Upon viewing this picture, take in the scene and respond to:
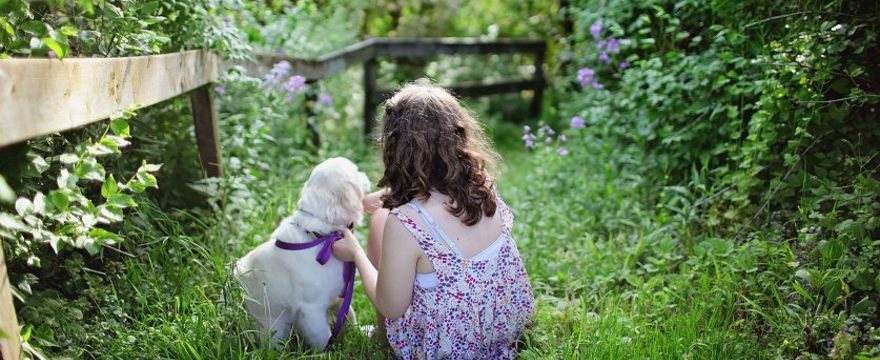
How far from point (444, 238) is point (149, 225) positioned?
1.21 meters

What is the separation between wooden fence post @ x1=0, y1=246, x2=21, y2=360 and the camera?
1615 millimetres

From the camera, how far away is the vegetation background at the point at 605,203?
225cm

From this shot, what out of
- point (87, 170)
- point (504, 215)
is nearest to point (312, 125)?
point (504, 215)

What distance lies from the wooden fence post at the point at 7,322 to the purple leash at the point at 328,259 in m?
1.07

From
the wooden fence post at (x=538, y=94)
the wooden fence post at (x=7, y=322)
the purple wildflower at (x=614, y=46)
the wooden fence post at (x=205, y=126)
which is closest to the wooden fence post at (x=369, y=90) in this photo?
the purple wildflower at (x=614, y=46)

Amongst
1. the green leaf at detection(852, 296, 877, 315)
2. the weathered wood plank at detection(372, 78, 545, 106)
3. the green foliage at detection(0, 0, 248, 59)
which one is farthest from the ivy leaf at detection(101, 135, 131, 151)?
the weathered wood plank at detection(372, 78, 545, 106)

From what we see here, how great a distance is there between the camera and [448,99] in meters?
2.55

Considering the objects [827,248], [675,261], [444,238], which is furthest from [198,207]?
[827,248]

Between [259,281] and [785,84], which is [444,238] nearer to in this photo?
[259,281]

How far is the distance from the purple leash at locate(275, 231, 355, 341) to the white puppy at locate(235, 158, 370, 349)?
0.9 inches

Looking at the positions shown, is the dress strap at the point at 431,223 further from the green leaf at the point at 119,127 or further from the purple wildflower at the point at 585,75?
the purple wildflower at the point at 585,75

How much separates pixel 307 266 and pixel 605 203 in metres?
2.18

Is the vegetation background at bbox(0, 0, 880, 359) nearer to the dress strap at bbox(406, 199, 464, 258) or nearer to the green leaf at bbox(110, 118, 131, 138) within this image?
the green leaf at bbox(110, 118, 131, 138)

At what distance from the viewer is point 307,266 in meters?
2.68
